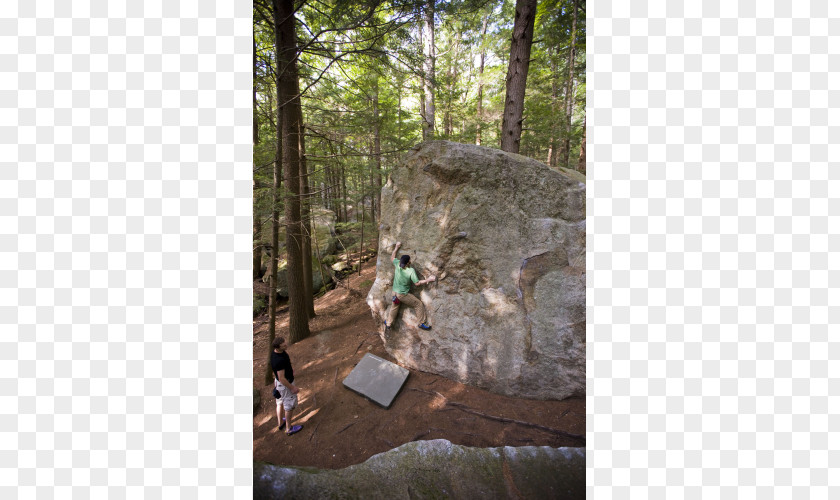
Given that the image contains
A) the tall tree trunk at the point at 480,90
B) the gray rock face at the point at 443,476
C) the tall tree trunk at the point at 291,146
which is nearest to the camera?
the gray rock face at the point at 443,476

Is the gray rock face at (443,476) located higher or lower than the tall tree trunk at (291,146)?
lower

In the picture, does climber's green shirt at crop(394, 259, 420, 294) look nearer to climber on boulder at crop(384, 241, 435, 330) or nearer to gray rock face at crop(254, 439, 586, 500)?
climber on boulder at crop(384, 241, 435, 330)

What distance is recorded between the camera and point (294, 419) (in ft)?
10.6

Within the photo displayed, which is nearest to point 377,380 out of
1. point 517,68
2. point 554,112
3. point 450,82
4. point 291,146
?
point 291,146

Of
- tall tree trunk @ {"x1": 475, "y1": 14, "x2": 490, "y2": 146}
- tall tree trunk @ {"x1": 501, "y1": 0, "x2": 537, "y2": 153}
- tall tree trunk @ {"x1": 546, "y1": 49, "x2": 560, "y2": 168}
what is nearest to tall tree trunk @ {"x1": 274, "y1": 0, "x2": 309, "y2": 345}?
tall tree trunk @ {"x1": 501, "y1": 0, "x2": 537, "y2": 153}

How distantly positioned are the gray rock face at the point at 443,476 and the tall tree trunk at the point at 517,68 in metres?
4.43

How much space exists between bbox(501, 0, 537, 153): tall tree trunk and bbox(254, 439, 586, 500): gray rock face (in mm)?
4427

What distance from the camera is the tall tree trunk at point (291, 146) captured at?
359 cm

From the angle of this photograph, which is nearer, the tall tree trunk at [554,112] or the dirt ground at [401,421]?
the dirt ground at [401,421]

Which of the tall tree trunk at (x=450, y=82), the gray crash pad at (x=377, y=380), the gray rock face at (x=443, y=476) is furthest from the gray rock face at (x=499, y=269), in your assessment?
the tall tree trunk at (x=450, y=82)

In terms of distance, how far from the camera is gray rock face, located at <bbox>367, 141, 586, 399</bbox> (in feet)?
10.5

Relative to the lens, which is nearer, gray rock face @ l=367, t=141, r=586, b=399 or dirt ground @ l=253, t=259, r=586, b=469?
dirt ground @ l=253, t=259, r=586, b=469

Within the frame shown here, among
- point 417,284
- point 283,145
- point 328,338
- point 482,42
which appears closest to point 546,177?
point 417,284

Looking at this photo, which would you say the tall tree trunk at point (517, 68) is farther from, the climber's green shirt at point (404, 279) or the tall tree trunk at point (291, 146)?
the tall tree trunk at point (291, 146)
